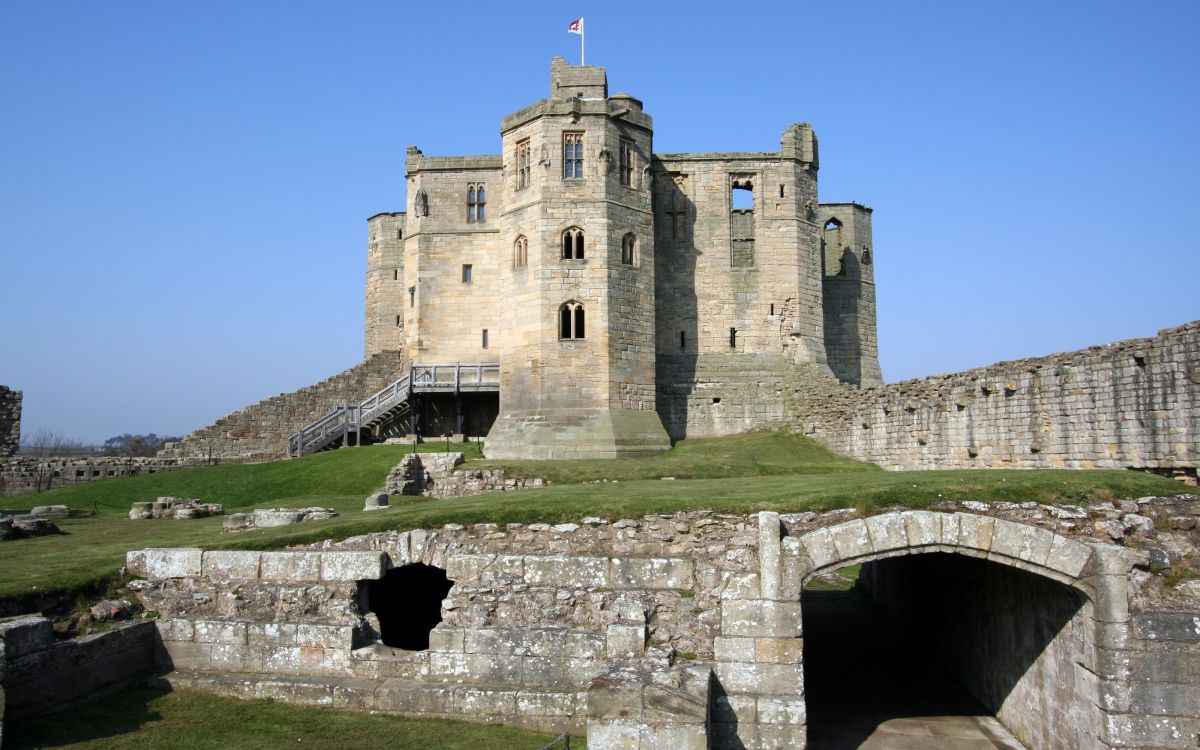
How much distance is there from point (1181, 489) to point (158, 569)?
531 inches

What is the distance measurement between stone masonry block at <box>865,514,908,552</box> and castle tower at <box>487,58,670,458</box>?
1869cm

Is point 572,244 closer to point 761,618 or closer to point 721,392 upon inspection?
point 721,392

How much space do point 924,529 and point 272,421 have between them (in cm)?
3198

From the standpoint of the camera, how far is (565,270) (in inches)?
1222

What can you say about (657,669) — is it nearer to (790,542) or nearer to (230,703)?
(790,542)

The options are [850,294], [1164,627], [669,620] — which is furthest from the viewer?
[850,294]

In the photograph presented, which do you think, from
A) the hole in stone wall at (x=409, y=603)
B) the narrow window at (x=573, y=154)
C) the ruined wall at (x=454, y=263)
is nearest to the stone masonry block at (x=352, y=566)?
the hole in stone wall at (x=409, y=603)

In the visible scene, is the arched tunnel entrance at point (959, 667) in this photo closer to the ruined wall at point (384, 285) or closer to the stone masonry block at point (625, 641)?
the stone masonry block at point (625, 641)

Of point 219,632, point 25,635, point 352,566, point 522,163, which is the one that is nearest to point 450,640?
point 352,566

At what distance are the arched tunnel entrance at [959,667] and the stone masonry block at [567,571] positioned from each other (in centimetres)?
360

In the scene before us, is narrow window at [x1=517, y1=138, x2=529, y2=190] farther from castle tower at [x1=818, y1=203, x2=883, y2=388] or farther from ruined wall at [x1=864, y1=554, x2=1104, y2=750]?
ruined wall at [x1=864, y1=554, x2=1104, y2=750]

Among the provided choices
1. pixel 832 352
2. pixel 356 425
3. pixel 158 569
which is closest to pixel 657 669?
pixel 158 569

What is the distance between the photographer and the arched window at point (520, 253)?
31875 millimetres

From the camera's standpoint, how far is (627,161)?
107ft
